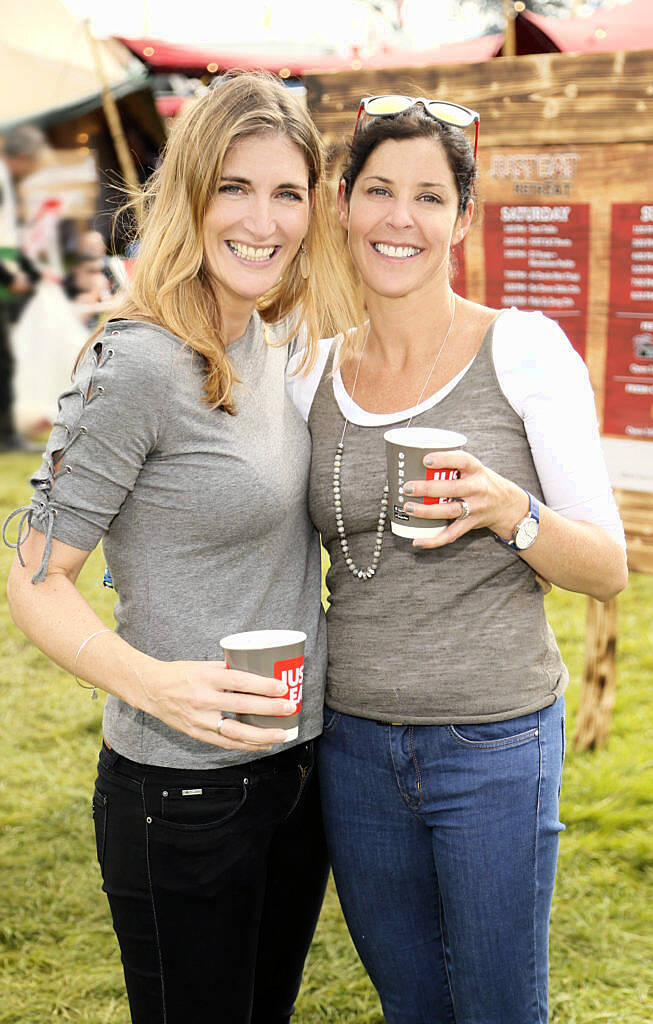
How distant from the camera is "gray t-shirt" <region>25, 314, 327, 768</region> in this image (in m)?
1.66

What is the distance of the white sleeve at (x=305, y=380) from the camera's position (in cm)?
207

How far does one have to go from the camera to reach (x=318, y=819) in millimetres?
2053

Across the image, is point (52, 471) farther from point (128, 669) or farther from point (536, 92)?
point (536, 92)

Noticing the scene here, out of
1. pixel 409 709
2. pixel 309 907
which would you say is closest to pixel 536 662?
pixel 409 709

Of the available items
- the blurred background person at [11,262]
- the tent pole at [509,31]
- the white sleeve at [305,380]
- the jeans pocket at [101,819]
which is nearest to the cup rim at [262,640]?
the jeans pocket at [101,819]

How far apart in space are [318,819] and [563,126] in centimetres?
259

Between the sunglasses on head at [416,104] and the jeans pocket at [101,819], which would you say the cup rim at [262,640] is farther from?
the sunglasses on head at [416,104]

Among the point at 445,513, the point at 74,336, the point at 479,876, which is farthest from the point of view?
the point at 74,336

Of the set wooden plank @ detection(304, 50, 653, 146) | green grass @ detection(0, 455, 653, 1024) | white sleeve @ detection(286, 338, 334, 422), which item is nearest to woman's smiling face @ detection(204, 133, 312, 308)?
white sleeve @ detection(286, 338, 334, 422)

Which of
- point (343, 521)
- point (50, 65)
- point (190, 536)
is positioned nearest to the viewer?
point (190, 536)

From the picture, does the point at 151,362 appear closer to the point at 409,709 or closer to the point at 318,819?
the point at 409,709

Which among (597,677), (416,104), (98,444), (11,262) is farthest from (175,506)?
(11,262)

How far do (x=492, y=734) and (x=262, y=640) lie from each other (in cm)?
53

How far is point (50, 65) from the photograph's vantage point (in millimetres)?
9141
